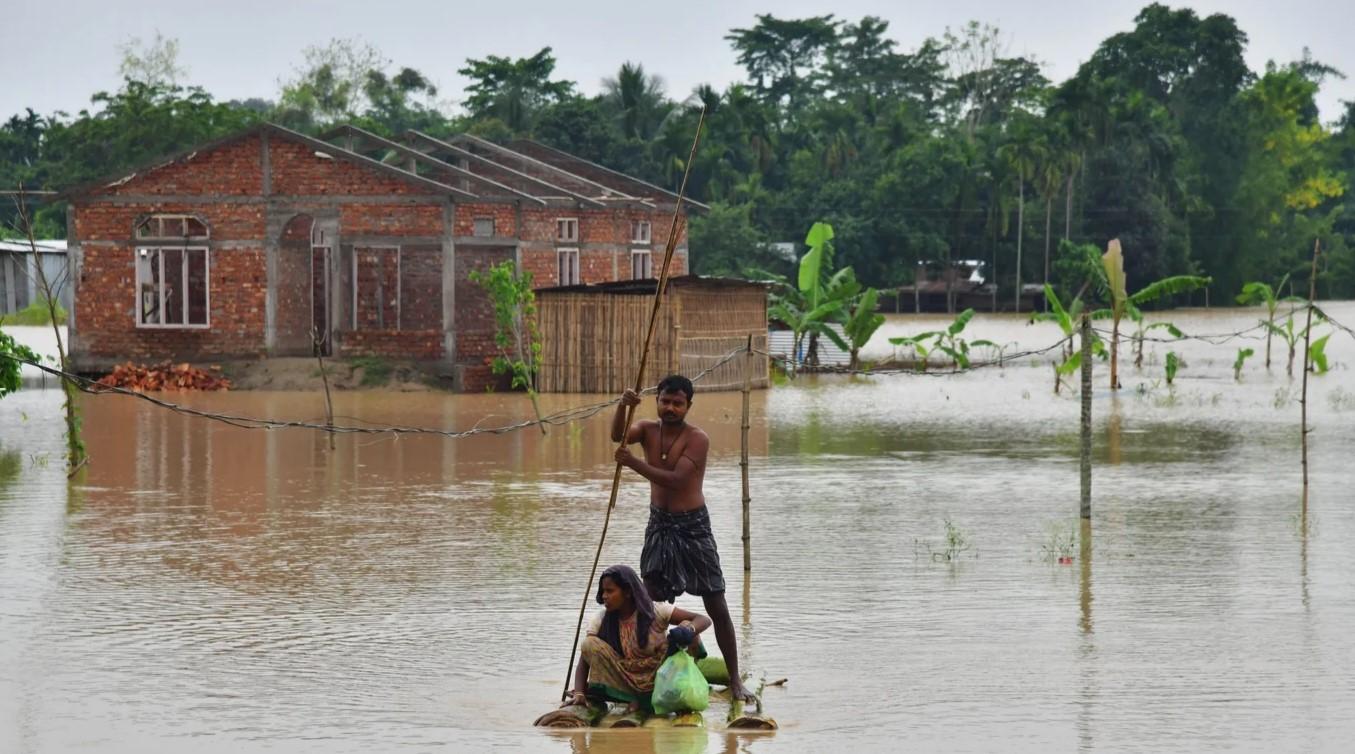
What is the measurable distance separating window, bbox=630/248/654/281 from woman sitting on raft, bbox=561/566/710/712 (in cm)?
2857

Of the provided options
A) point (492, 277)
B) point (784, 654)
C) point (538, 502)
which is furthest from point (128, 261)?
point (784, 654)

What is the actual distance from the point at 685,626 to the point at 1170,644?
3007 mm

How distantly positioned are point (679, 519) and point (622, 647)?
2.06ft

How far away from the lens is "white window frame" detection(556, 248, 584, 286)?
33.8m

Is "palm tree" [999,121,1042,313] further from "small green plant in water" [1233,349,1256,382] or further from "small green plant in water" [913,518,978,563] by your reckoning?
"small green plant in water" [913,518,978,563]

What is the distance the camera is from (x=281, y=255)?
30.6 metres

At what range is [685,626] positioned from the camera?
8.10m

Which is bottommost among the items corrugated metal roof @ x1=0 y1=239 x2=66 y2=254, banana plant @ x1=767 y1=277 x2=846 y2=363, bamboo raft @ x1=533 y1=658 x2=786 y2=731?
bamboo raft @ x1=533 y1=658 x2=786 y2=731

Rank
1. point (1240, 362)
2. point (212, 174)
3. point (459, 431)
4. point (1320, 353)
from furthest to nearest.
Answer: point (1240, 362) → point (1320, 353) → point (212, 174) → point (459, 431)

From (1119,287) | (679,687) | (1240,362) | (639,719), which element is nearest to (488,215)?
(1119,287)

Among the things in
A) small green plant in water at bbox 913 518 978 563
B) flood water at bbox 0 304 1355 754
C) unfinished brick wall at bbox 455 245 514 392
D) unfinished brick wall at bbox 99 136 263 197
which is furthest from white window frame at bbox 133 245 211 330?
small green plant in water at bbox 913 518 978 563

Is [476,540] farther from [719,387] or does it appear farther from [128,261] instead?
[128,261]

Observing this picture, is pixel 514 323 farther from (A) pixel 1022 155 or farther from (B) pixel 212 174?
(A) pixel 1022 155

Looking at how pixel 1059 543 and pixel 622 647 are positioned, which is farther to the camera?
pixel 1059 543
